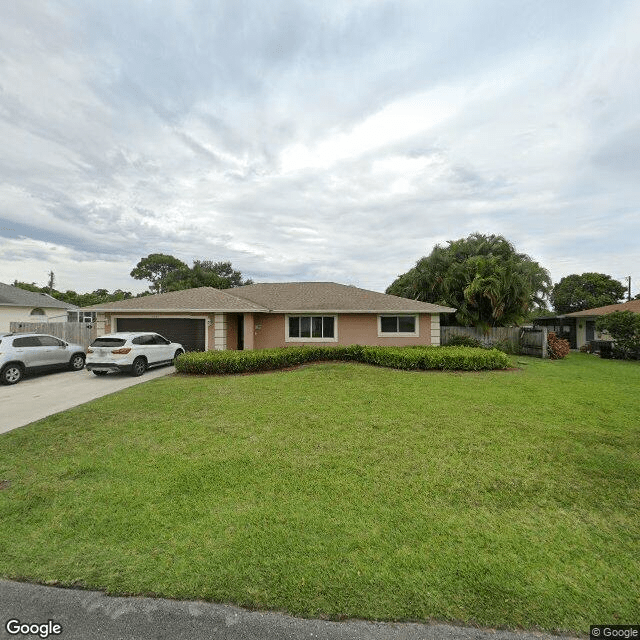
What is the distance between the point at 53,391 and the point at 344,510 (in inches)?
379

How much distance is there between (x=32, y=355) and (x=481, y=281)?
1964 centimetres

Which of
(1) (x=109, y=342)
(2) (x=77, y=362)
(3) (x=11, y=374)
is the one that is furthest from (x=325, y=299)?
(3) (x=11, y=374)

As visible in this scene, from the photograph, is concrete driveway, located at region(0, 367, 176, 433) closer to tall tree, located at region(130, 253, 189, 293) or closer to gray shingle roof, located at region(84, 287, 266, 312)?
gray shingle roof, located at region(84, 287, 266, 312)

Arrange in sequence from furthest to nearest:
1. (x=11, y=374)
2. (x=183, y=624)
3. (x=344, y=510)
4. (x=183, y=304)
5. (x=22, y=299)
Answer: (x=22, y=299), (x=183, y=304), (x=11, y=374), (x=344, y=510), (x=183, y=624)

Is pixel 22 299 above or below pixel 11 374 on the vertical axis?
above

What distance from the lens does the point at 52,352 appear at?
464 inches

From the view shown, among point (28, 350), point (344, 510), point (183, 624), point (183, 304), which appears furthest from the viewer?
point (183, 304)

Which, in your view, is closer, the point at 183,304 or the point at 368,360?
the point at 368,360

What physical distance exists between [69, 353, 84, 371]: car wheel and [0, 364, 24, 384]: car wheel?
194 centimetres

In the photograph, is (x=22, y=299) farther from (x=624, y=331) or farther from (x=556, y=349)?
(x=624, y=331)

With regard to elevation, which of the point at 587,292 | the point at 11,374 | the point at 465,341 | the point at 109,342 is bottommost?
the point at 11,374

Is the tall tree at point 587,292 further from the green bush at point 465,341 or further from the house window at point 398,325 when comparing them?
the house window at point 398,325

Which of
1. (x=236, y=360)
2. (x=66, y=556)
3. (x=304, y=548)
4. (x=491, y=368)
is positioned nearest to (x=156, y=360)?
(x=236, y=360)

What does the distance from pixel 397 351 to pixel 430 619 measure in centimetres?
1060
